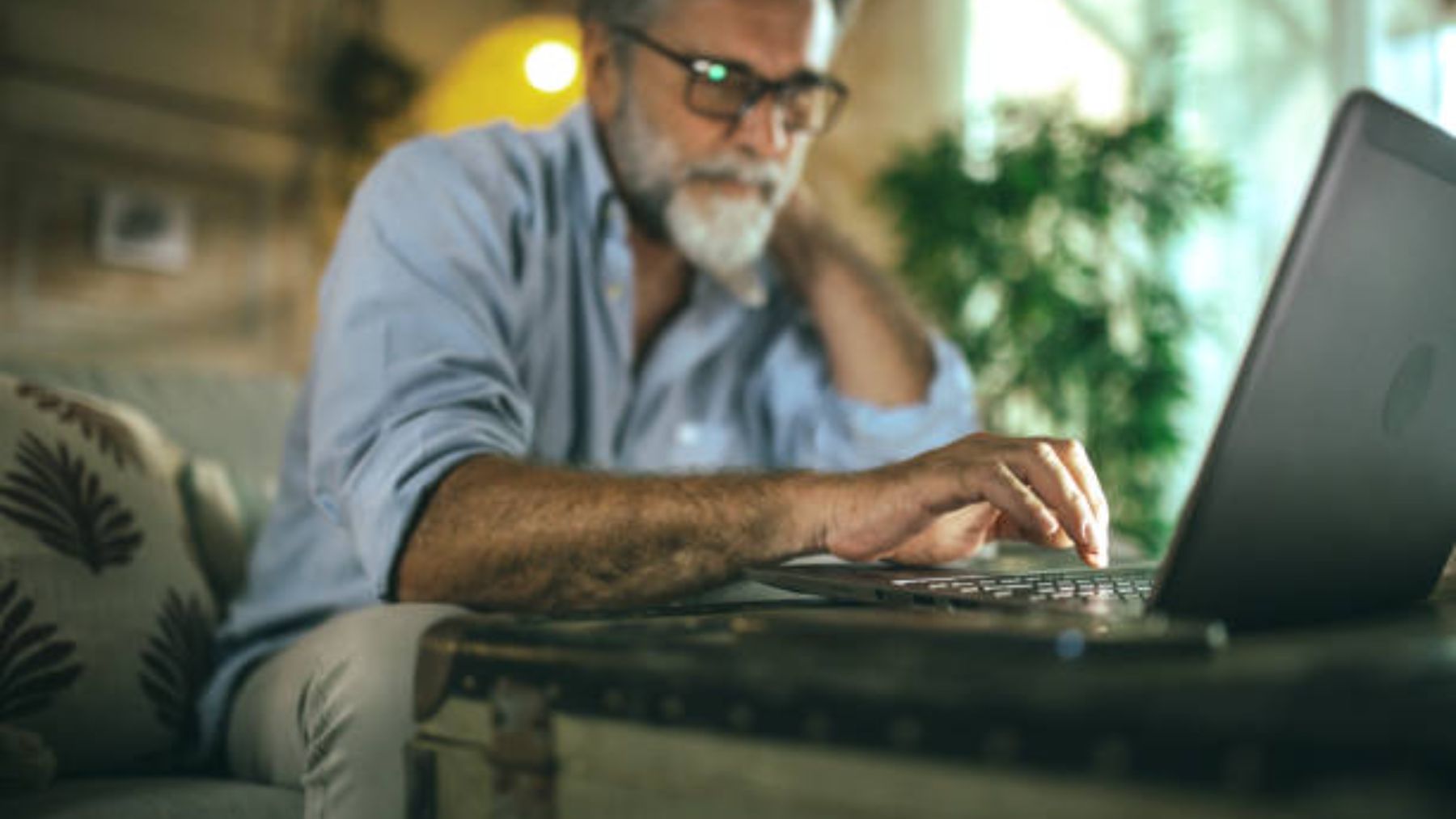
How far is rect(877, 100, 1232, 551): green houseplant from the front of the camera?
9.46 feet

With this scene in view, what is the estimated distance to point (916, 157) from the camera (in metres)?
3.06

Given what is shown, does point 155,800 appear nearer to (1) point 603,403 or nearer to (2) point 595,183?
(1) point 603,403

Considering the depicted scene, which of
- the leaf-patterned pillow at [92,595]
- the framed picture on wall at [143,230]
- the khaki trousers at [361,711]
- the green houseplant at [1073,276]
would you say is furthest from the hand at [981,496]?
the framed picture on wall at [143,230]

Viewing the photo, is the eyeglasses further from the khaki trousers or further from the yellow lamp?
the yellow lamp

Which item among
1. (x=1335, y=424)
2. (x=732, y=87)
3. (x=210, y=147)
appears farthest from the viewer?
(x=210, y=147)

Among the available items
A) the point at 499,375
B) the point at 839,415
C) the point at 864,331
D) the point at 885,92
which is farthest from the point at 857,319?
the point at 885,92

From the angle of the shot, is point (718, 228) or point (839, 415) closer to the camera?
point (718, 228)

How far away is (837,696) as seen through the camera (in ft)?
1.21

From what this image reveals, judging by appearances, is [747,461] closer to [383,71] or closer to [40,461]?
[40,461]

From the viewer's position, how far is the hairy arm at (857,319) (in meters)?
1.48

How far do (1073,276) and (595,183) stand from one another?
6.70 feet

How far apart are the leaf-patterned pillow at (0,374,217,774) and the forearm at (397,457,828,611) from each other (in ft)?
1.06

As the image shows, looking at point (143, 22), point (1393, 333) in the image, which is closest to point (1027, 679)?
point (1393, 333)

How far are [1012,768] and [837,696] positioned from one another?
0.06 meters
